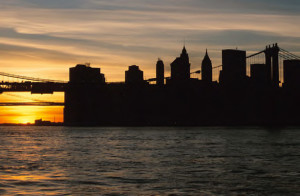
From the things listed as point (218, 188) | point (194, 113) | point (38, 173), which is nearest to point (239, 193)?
point (218, 188)

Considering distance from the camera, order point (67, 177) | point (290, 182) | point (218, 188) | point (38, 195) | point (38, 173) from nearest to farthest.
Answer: point (38, 195) → point (218, 188) → point (290, 182) → point (67, 177) → point (38, 173)

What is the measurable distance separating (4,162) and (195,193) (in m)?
18.4

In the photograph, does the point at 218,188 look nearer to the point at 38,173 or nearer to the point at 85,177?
the point at 85,177

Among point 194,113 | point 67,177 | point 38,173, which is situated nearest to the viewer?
point 67,177

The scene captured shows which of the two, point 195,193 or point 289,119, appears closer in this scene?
point 195,193

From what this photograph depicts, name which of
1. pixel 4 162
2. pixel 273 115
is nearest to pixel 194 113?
pixel 273 115

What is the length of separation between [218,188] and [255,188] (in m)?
1.61

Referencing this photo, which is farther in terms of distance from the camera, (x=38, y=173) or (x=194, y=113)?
(x=194, y=113)

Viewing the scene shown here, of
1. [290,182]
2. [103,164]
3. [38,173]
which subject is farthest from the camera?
[103,164]

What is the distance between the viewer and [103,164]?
115ft

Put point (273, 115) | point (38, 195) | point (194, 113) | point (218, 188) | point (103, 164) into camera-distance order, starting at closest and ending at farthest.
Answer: point (38, 195), point (218, 188), point (103, 164), point (273, 115), point (194, 113)

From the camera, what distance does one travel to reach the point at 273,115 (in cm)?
16250

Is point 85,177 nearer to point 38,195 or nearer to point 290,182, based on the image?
point 38,195

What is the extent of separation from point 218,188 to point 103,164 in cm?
1292
